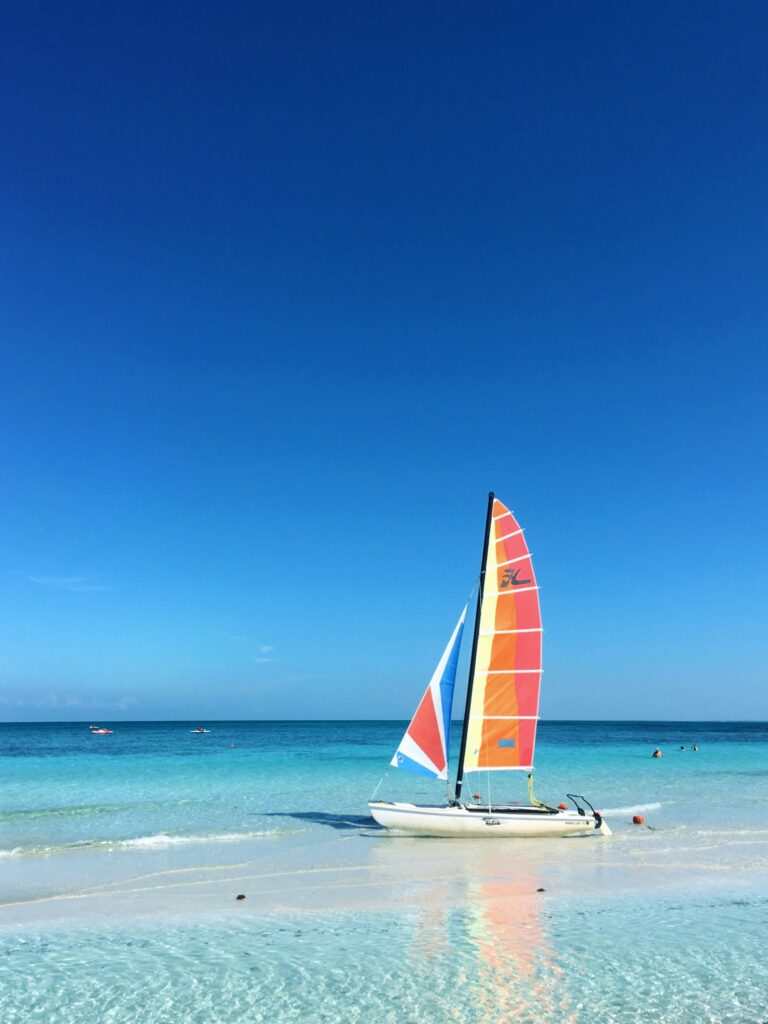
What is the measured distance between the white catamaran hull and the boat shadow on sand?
3.75 ft

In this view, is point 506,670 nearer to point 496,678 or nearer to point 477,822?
point 496,678

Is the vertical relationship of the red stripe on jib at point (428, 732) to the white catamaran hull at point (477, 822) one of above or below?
above

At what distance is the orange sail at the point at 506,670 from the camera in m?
21.8

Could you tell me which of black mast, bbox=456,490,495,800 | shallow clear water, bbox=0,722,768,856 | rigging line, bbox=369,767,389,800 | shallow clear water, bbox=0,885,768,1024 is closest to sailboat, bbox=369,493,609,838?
black mast, bbox=456,490,495,800

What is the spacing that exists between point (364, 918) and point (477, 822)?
8.28 meters

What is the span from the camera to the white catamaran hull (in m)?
20.2

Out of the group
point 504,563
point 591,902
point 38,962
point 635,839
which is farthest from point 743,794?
point 38,962

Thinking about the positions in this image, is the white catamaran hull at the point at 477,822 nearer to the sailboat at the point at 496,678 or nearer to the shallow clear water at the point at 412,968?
the sailboat at the point at 496,678

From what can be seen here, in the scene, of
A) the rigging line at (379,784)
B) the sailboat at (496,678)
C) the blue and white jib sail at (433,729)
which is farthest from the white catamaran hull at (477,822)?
the rigging line at (379,784)

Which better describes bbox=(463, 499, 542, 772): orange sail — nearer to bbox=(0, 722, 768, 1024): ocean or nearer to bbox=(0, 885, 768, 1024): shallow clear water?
bbox=(0, 722, 768, 1024): ocean

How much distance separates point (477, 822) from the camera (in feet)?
66.1

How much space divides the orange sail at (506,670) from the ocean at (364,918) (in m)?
2.78

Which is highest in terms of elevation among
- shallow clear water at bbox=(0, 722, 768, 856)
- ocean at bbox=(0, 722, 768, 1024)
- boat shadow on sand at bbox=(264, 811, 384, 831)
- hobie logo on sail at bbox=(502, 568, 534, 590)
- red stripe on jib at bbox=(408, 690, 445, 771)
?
hobie logo on sail at bbox=(502, 568, 534, 590)

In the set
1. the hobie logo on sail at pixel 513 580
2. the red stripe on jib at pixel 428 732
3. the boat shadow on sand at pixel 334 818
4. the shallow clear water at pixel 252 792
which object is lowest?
the shallow clear water at pixel 252 792
